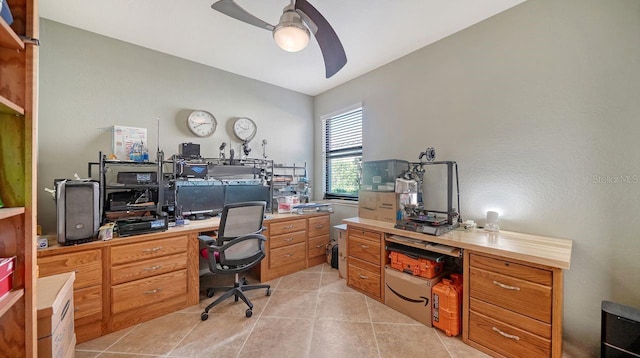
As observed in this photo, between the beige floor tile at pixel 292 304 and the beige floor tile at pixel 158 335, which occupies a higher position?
the beige floor tile at pixel 292 304

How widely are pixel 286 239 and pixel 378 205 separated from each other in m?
1.22

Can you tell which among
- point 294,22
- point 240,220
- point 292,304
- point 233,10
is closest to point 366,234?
point 292,304

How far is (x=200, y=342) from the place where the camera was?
175cm

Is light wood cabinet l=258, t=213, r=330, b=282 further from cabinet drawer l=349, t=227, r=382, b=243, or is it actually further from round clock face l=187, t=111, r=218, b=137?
round clock face l=187, t=111, r=218, b=137

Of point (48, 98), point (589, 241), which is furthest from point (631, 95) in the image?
point (48, 98)

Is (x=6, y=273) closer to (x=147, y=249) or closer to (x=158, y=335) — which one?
(x=147, y=249)

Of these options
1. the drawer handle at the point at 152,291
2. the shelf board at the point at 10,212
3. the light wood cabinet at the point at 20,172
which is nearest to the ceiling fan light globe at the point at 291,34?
the light wood cabinet at the point at 20,172

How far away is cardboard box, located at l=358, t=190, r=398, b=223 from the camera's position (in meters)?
2.40

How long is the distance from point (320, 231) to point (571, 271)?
7.92 ft

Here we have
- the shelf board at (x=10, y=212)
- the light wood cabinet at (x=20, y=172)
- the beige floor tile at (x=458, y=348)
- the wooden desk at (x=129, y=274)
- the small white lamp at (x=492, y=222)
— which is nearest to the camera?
the shelf board at (x=10, y=212)

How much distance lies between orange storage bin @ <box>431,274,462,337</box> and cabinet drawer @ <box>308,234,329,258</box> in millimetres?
1635

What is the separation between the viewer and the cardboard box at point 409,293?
6.28 ft

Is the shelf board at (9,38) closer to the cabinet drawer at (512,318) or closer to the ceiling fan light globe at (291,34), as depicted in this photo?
the ceiling fan light globe at (291,34)

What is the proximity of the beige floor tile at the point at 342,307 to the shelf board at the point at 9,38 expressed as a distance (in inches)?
94.7
